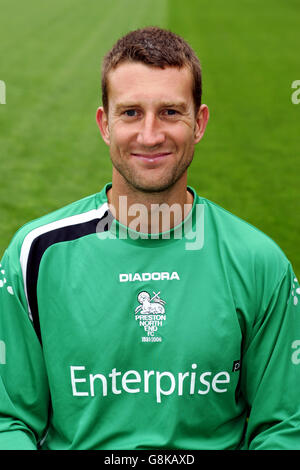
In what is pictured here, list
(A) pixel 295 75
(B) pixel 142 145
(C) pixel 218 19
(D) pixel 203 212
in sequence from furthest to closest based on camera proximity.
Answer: (C) pixel 218 19
(A) pixel 295 75
(D) pixel 203 212
(B) pixel 142 145

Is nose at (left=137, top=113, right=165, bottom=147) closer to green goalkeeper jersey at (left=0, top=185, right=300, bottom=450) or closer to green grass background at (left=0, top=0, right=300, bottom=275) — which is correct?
green goalkeeper jersey at (left=0, top=185, right=300, bottom=450)

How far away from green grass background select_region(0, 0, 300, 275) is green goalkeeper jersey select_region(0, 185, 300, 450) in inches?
122

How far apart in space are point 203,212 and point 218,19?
586 inches

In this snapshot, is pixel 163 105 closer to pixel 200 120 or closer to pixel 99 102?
pixel 200 120

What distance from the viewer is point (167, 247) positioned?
2051 mm

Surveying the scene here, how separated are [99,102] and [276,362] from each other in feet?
23.7

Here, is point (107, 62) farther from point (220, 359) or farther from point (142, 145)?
point (220, 359)

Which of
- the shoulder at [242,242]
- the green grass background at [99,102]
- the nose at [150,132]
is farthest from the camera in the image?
the green grass background at [99,102]

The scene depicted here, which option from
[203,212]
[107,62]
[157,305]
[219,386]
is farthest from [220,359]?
[107,62]

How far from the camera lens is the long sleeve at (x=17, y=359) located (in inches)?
78.6

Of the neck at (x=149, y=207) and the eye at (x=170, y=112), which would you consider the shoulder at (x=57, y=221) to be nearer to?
the neck at (x=149, y=207)

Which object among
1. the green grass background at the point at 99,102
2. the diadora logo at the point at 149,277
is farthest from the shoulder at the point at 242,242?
the green grass background at the point at 99,102

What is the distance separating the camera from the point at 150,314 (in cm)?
201

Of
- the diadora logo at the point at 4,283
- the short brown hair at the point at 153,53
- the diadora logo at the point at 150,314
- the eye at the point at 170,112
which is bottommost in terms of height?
the diadora logo at the point at 150,314
